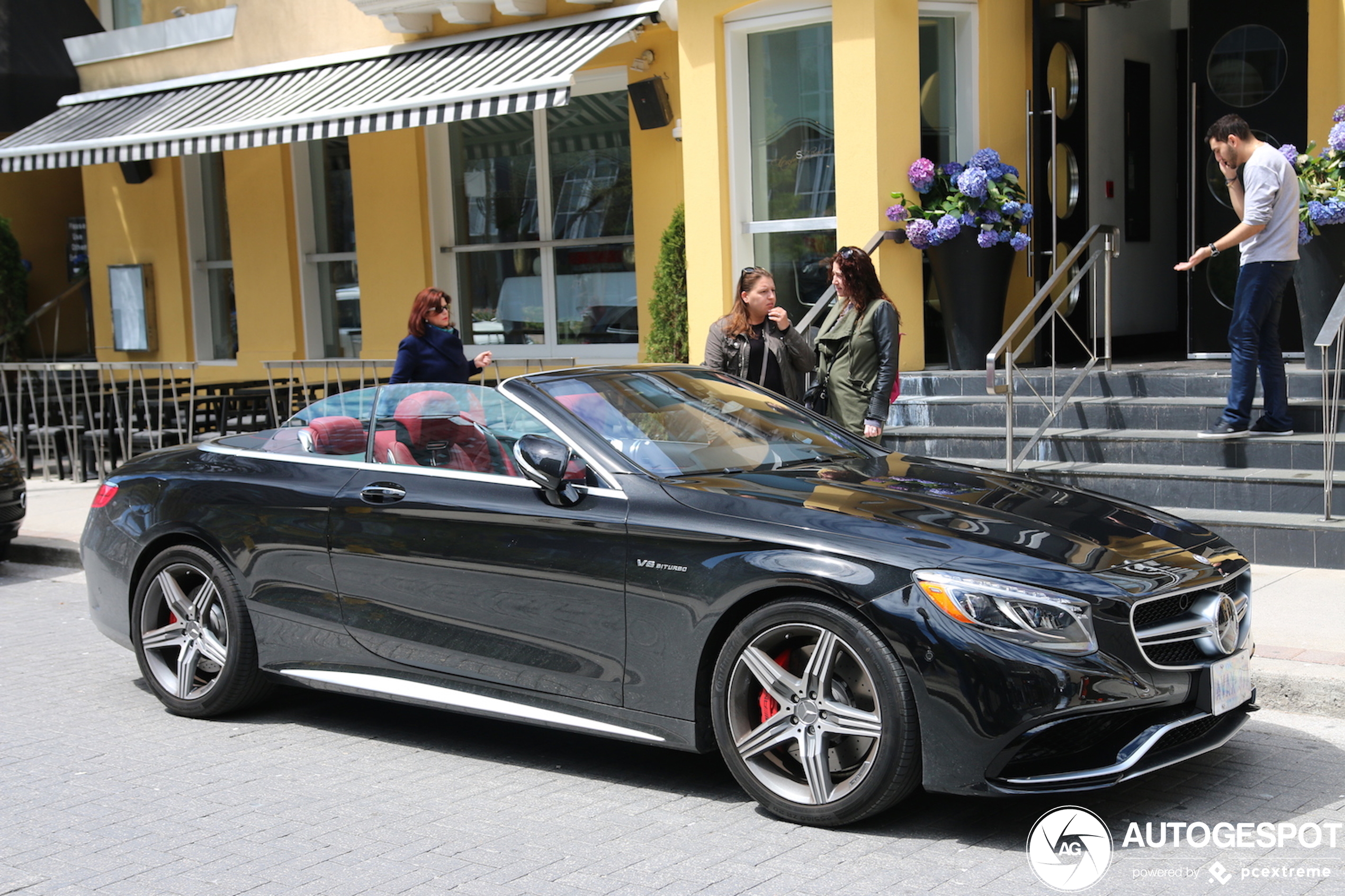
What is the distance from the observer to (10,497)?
1002 cm

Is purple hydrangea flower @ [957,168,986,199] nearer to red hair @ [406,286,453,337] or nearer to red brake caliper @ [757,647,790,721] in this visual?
red hair @ [406,286,453,337]

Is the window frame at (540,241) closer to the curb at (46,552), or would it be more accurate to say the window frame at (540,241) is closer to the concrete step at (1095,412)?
the concrete step at (1095,412)

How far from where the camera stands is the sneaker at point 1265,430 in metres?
8.41

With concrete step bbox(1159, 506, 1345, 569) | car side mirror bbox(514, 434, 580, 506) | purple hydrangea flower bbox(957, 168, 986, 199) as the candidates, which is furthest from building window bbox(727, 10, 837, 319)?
car side mirror bbox(514, 434, 580, 506)

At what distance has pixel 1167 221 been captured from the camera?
1304 centimetres

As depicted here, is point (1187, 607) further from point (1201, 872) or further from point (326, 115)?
point (326, 115)

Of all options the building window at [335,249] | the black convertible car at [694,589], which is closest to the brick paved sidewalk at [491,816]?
the black convertible car at [694,589]

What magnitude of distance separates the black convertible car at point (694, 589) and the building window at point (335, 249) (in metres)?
10.2

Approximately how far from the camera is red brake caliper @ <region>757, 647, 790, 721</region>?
4332 millimetres

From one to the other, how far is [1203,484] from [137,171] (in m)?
14.1

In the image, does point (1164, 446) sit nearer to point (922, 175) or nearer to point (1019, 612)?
point (922, 175)

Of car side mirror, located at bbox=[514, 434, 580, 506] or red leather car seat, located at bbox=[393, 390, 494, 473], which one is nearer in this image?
car side mirror, located at bbox=[514, 434, 580, 506]

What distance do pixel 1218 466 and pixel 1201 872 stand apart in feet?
16.7

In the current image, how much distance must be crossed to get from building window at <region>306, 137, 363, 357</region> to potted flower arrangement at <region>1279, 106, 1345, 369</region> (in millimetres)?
10308
